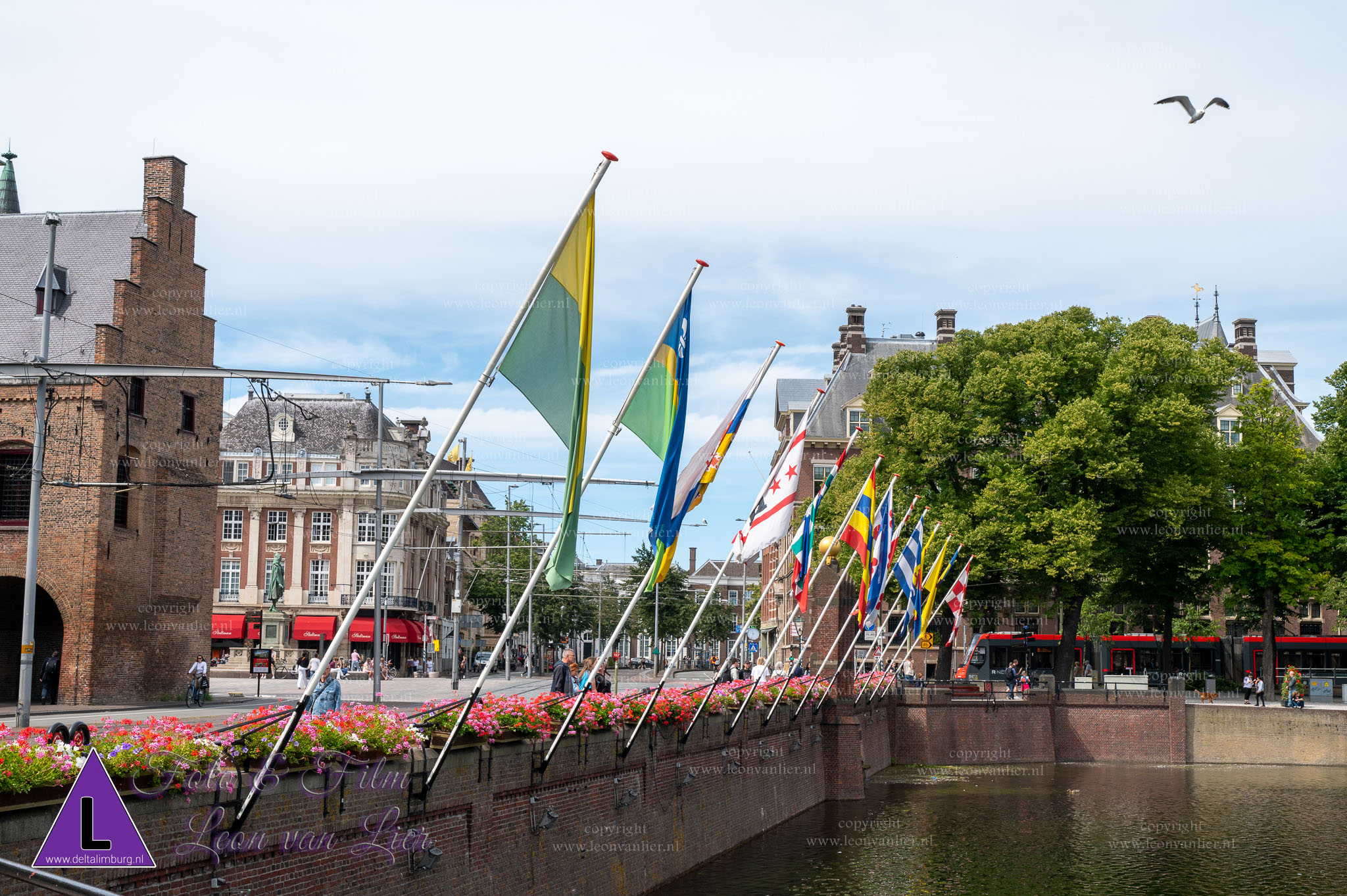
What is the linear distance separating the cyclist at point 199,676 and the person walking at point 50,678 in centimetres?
358

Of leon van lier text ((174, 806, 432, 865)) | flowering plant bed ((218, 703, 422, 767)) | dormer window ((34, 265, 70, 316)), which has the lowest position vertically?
leon van lier text ((174, 806, 432, 865))

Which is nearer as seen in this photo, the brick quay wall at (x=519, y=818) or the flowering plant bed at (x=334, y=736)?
the brick quay wall at (x=519, y=818)

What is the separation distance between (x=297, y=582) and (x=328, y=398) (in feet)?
44.3

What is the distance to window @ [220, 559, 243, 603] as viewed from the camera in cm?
8244

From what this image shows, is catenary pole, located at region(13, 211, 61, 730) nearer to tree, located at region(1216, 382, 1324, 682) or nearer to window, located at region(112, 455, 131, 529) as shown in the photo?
window, located at region(112, 455, 131, 529)

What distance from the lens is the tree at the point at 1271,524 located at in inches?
2104

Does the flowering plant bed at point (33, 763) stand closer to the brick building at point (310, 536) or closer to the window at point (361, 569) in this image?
the brick building at point (310, 536)

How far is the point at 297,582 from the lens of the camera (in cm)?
8238

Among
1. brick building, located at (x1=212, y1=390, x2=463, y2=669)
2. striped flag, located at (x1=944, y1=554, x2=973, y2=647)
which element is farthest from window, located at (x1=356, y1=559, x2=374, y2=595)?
striped flag, located at (x1=944, y1=554, x2=973, y2=647)

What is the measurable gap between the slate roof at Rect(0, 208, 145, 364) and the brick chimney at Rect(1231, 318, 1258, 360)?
216 ft

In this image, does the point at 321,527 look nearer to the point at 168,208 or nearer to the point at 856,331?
the point at 856,331

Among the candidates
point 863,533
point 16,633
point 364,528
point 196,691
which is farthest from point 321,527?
point 863,533

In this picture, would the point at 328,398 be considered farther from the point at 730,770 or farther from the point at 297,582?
the point at 730,770

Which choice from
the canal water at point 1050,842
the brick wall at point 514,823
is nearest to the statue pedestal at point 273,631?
the canal water at point 1050,842
